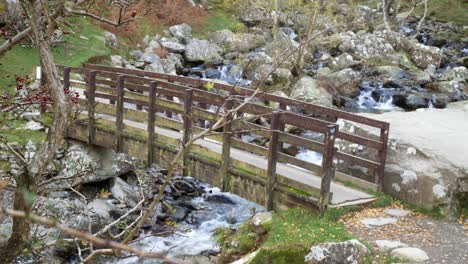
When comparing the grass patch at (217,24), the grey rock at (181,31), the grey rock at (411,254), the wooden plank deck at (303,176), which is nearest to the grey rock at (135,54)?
the grey rock at (181,31)

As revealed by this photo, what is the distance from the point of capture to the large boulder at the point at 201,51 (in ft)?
92.6

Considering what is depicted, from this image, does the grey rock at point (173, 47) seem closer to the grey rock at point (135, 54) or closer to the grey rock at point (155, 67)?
the grey rock at point (135, 54)

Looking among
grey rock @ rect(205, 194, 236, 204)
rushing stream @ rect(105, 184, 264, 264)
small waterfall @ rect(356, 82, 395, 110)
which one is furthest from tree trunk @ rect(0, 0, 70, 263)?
small waterfall @ rect(356, 82, 395, 110)

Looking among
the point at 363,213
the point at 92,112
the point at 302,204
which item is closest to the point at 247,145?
the point at 302,204

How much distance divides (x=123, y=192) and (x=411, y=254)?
813cm

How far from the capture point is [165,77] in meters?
14.8

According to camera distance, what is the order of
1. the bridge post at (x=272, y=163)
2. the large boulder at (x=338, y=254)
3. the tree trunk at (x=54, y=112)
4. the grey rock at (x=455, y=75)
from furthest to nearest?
1. the grey rock at (x=455, y=75)
2. the bridge post at (x=272, y=163)
3. the large boulder at (x=338, y=254)
4. the tree trunk at (x=54, y=112)

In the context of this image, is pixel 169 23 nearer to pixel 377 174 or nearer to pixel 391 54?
pixel 391 54

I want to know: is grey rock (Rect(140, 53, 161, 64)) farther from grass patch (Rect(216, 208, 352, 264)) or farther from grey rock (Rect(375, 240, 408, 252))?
grey rock (Rect(375, 240, 408, 252))

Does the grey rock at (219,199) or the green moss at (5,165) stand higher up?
the green moss at (5,165)

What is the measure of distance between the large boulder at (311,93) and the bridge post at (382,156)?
38.3 ft

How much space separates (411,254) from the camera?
7.68 metres

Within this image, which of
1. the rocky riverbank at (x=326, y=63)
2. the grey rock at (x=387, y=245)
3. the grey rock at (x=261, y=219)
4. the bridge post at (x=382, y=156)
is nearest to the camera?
the grey rock at (x=387, y=245)

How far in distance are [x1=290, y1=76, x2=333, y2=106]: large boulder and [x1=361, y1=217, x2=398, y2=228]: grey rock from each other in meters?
12.7
